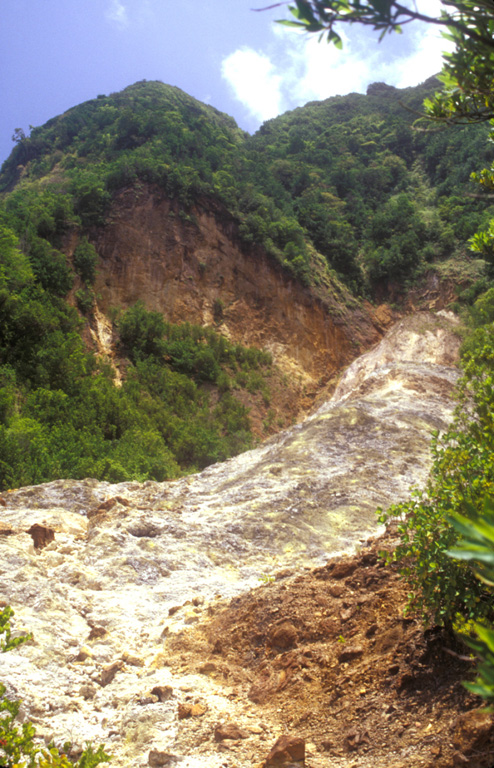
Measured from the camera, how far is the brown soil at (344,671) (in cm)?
269

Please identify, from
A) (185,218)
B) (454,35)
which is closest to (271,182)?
(185,218)

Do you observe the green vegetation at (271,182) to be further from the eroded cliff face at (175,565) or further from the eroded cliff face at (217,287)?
the eroded cliff face at (175,565)

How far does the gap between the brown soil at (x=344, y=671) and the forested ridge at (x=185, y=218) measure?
3240mm

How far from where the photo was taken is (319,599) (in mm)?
4594

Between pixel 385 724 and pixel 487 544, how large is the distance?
7.98 ft

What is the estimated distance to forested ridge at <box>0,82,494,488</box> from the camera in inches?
545

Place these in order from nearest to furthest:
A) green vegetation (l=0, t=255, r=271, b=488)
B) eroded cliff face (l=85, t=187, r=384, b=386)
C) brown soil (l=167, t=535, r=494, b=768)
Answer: brown soil (l=167, t=535, r=494, b=768) → green vegetation (l=0, t=255, r=271, b=488) → eroded cliff face (l=85, t=187, r=384, b=386)

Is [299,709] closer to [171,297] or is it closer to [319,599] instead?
[319,599]

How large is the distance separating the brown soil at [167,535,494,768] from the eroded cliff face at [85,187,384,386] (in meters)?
18.7

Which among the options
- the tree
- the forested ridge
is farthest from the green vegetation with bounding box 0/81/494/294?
the tree

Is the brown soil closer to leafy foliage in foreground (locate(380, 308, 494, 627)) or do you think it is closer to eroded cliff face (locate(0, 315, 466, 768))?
eroded cliff face (locate(0, 315, 466, 768))

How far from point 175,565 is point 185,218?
21.7 metres

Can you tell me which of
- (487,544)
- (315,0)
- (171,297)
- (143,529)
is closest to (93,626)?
(143,529)

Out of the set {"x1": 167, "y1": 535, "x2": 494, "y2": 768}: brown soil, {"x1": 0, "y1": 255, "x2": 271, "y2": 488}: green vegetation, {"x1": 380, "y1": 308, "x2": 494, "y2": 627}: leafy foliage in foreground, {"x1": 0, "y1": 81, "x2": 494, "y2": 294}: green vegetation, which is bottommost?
{"x1": 167, "y1": 535, "x2": 494, "y2": 768}: brown soil
